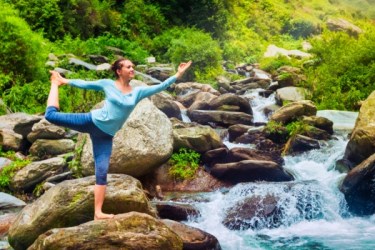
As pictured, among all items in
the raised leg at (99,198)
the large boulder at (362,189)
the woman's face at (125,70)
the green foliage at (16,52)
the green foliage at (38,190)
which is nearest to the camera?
the woman's face at (125,70)

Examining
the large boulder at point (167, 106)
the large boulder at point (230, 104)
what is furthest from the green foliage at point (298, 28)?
the large boulder at point (167, 106)

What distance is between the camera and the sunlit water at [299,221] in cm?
861

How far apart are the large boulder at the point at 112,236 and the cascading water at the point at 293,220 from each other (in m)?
2.68

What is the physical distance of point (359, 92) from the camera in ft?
55.6

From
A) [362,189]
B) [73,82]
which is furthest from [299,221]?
[73,82]

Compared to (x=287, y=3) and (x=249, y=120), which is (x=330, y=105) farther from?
(x=287, y=3)

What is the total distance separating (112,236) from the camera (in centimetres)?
589

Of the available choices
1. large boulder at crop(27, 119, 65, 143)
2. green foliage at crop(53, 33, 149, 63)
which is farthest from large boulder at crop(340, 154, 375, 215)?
green foliage at crop(53, 33, 149, 63)

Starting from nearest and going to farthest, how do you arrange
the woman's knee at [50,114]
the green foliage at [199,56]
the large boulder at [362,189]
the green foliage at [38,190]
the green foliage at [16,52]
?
the woman's knee at [50,114], the large boulder at [362,189], the green foliage at [38,190], the green foliage at [16,52], the green foliage at [199,56]

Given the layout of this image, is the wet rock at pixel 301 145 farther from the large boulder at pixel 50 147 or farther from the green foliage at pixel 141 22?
the green foliage at pixel 141 22

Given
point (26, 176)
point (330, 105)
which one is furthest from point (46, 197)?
point (330, 105)

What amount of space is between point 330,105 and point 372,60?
2235mm

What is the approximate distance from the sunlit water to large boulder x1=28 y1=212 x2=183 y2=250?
2682mm

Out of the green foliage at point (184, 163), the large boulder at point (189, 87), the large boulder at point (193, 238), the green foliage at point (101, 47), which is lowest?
the large boulder at point (189, 87)
